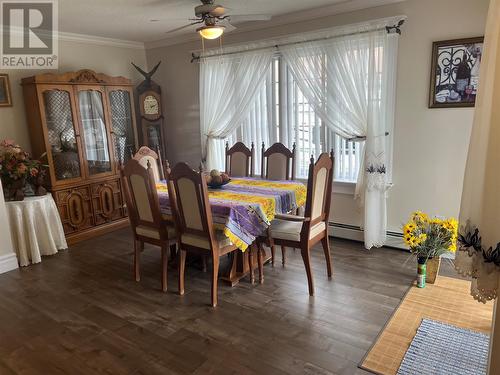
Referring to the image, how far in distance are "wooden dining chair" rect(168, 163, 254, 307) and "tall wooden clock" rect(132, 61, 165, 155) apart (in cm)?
237

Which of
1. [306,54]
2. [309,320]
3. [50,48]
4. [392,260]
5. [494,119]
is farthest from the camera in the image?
[50,48]

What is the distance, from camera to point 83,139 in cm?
438

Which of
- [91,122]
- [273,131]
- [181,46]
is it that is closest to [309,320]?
[273,131]

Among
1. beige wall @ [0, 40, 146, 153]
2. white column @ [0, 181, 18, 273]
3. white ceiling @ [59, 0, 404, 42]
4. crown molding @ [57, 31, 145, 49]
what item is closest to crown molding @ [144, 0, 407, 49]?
white ceiling @ [59, 0, 404, 42]

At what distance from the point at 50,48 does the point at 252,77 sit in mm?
2449

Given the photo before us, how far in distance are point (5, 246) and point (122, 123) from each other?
82.2 inches

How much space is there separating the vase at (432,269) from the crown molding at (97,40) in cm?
462

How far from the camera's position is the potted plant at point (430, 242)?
9.34 feet

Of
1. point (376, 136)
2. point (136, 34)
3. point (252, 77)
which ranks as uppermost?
point (136, 34)

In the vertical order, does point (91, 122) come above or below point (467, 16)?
below

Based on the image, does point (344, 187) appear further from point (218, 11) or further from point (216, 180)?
point (218, 11)

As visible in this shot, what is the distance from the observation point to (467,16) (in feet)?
9.87

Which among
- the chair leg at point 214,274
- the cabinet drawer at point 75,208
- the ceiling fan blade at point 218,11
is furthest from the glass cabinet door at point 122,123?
the chair leg at point 214,274

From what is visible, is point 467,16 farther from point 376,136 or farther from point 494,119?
point 494,119
